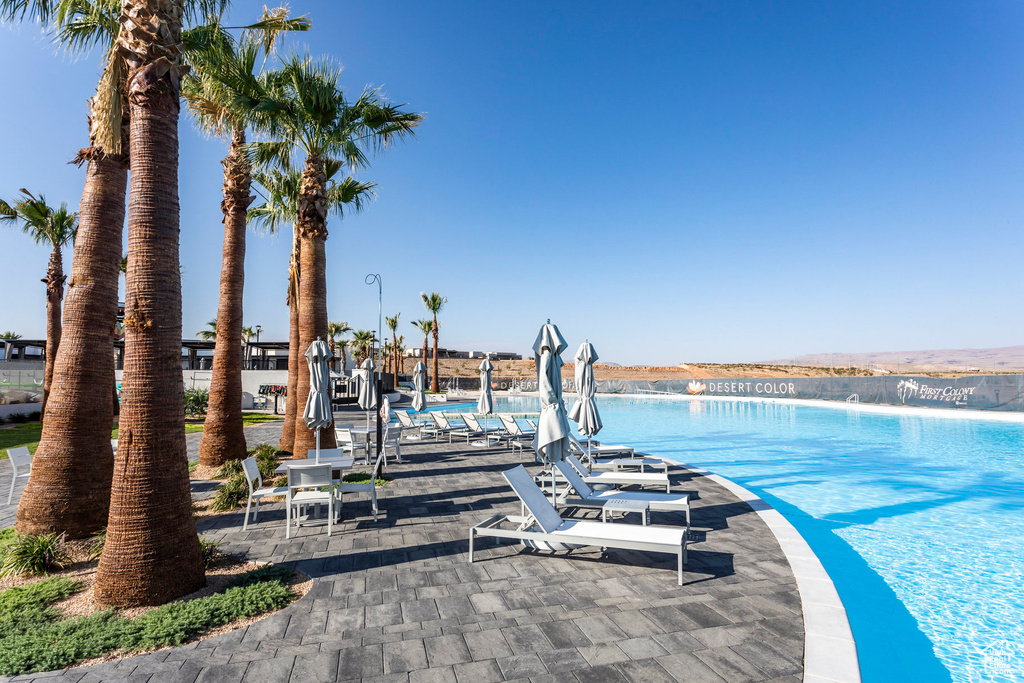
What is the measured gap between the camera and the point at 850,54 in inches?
615

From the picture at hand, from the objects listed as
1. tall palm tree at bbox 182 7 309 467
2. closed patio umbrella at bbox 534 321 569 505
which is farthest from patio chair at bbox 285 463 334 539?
tall palm tree at bbox 182 7 309 467

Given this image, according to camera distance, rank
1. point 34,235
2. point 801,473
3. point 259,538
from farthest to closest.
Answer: point 34,235
point 801,473
point 259,538

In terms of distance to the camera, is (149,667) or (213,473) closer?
(149,667)

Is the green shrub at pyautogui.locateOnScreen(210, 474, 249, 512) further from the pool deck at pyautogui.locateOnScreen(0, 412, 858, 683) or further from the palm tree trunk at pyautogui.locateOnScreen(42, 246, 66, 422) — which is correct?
the palm tree trunk at pyautogui.locateOnScreen(42, 246, 66, 422)

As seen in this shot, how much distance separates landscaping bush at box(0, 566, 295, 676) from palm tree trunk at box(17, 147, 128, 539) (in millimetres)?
1699

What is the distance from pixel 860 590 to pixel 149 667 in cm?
675

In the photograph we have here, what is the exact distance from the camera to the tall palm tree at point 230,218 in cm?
964

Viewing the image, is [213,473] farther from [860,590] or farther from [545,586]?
[860,590]

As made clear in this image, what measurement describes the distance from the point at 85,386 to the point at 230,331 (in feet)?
14.1

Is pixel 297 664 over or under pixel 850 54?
under

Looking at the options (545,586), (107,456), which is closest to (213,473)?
(107,456)

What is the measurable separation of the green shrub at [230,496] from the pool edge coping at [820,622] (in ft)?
25.2

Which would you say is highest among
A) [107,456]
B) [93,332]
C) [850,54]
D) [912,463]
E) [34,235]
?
[850,54]

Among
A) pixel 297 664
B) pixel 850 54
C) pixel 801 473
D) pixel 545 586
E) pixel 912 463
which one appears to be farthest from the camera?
pixel 850 54
